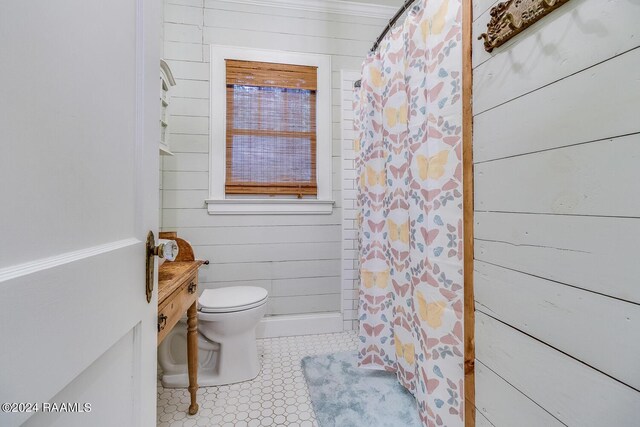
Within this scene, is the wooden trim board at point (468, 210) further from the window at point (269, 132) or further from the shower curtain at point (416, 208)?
the window at point (269, 132)

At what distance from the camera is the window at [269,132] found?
2121 mm

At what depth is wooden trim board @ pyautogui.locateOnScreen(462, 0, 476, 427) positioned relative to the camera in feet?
2.93

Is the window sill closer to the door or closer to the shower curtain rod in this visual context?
the shower curtain rod

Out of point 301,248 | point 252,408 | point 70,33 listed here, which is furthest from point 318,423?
point 70,33

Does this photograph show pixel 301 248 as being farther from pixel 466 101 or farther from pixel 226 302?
pixel 466 101

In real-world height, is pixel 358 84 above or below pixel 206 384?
above

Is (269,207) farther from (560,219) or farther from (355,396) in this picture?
(560,219)

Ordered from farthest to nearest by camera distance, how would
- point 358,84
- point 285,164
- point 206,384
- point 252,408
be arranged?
point 285,164, point 358,84, point 206,384, point 252,408

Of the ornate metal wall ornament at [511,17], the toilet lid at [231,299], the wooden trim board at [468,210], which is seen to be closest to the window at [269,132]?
the toilet lid at [231,299]

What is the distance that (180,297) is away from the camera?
3.93 feet

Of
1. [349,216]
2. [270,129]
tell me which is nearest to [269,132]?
[270,129]

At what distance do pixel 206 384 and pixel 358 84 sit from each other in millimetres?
2099

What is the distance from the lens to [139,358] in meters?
0.63

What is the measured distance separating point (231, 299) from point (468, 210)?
136 centimetres
